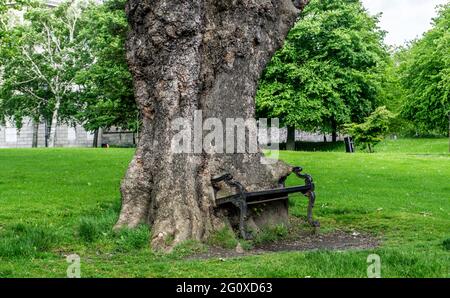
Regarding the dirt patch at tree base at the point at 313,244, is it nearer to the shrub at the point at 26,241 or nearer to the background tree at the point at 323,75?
the shrub at the point at 26,241

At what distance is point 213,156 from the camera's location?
8.20 meters

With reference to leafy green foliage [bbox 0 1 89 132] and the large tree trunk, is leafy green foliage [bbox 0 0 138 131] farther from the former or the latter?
the large tree trunk

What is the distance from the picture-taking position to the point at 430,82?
4006 centimetres

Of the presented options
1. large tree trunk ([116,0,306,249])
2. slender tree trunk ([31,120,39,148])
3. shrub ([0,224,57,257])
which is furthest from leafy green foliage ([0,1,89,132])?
shrub ([0,224,57,257])

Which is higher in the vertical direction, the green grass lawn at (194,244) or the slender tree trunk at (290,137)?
the slender tree trunk at (290,137)

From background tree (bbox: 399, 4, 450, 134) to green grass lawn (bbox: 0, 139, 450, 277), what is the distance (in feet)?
69.6

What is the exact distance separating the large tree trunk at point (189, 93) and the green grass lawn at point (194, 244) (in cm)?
49

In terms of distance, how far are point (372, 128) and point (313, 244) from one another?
22.1 m

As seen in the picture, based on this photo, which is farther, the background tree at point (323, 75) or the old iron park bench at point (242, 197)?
the background tree at point (323, 75)

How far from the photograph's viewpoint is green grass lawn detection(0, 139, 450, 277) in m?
6.02

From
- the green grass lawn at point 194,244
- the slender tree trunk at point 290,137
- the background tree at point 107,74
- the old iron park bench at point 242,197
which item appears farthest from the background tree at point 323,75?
the old iron park bench at point 242,197

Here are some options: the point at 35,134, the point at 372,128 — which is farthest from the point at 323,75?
the point at 35,134

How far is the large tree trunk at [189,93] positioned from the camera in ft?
25.2
